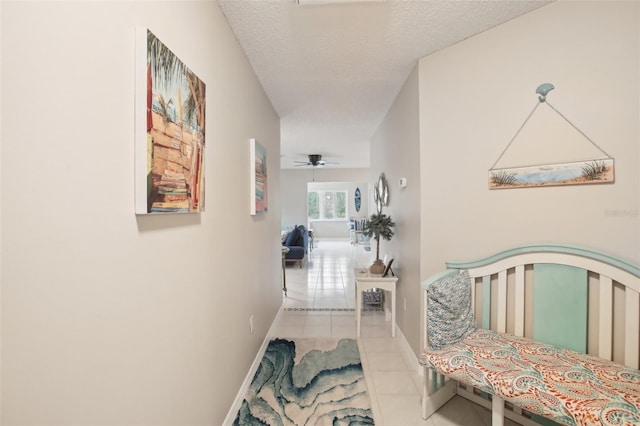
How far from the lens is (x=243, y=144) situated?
205 centimetres

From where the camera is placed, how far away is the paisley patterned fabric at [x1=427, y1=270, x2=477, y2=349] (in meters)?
1.65

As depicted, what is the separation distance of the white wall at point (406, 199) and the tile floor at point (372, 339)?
23 cm

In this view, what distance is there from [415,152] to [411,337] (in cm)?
160

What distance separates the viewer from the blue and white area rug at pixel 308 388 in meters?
1.75

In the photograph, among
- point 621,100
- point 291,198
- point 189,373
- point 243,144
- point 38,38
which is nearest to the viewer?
point 38,38

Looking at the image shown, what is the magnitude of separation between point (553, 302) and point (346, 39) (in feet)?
6.82

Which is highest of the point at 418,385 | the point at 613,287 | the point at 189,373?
the point at 613,287

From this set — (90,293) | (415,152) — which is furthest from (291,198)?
(90,293)

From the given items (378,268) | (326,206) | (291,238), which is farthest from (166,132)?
(326,206)

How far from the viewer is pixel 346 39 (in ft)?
6.23

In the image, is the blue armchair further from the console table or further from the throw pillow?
the console table

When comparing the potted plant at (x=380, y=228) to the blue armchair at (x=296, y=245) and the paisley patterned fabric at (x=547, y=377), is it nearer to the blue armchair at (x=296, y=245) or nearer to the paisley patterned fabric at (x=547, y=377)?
the paisley patterned fabric at (x=547, y=377)

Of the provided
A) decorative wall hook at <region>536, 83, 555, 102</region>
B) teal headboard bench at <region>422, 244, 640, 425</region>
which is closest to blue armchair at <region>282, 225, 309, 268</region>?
teal headboard bench at <region>422, 244, 640, 425</region>

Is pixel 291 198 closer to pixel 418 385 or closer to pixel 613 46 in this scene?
pixel 418 385
